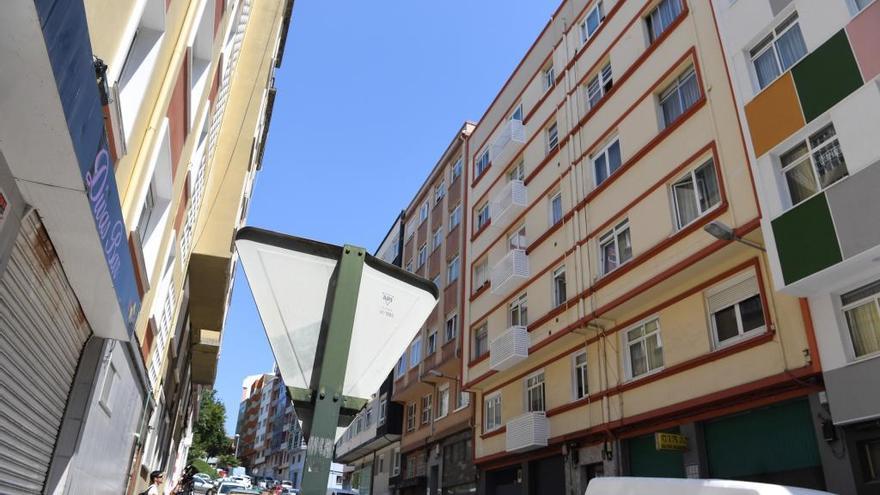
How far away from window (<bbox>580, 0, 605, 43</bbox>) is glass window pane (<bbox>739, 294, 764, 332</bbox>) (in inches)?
472

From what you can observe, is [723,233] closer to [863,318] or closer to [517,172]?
[863,318]

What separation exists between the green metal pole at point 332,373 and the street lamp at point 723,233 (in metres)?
9.82

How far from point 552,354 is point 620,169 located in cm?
615

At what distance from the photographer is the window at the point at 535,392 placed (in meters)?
19.4

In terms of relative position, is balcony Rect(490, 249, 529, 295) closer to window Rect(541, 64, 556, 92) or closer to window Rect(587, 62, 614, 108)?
window Rect(587, 62, 614, 108)

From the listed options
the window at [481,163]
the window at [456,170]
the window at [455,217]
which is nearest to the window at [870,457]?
the window at [481,163]

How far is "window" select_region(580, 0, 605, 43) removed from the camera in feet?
68.8

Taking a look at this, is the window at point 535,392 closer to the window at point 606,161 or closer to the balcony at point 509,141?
the window at point 606,161

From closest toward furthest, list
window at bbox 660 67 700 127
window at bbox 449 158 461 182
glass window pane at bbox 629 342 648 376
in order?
glass window pane at bbox 629 342 648 376 → window at bbox 660 67 700 127 → window at bbox 449 158 461 182

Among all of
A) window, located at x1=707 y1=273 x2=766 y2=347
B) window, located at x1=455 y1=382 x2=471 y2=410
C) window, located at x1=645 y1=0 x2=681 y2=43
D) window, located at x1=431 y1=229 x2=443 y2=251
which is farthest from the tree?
window, located at x1=707 y1=273 x2=766 y2=347

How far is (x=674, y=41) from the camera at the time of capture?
53.0ft

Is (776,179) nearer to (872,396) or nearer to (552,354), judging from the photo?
→ (872,396)

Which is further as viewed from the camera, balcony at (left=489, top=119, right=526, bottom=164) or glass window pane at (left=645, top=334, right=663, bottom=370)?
balcony at (left=489, top=119, right=526, bottom=164)

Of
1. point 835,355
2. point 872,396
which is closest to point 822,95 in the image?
point 835,355
